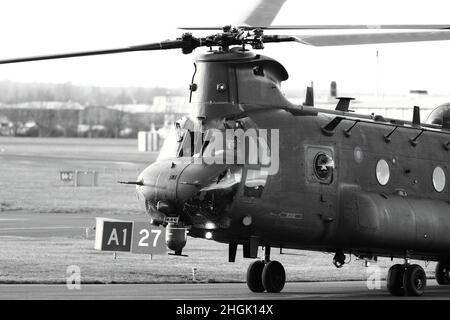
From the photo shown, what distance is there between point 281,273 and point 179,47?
5.05m

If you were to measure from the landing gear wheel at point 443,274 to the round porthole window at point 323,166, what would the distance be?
5.59m

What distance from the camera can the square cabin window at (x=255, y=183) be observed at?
64.8ft

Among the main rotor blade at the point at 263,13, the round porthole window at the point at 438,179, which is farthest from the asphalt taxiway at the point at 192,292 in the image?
the main rotor blade at the point at 263,13

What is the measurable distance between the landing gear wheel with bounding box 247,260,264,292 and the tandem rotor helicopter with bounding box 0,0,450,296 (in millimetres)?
20

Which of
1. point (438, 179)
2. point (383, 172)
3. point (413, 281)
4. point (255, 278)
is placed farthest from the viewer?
point (438, 179)

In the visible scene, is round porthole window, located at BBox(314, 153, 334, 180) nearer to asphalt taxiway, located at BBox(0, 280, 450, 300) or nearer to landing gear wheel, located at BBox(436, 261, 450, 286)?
asphalt taxiway, located at BBox(0, 280, 450, 300)

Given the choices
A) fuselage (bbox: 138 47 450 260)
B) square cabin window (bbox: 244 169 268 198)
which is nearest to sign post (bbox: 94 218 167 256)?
fuselage (bbox: 138 47 450 260)

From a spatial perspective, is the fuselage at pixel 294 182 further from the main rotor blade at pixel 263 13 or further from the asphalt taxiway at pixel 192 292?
the asphalt taxiway at pixel 192 292

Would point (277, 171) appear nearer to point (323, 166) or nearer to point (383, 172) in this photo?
point (323, 166)

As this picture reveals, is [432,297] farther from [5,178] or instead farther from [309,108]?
[5,178]

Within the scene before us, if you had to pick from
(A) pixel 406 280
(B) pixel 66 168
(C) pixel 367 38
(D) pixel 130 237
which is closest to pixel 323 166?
(C) pixel 367 38

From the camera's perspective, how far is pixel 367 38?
19344 mm

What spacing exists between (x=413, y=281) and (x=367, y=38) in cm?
540

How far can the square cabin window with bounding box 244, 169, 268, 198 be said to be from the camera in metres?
19.8
